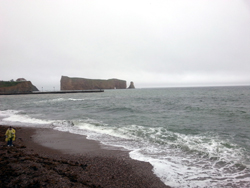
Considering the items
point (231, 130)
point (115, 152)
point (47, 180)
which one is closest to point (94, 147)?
point (115, 152)

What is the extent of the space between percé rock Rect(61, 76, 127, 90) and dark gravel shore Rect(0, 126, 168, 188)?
138 meters

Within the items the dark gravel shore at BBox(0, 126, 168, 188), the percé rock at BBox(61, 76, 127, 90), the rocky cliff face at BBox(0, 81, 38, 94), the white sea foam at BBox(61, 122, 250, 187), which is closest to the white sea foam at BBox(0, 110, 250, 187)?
the white sea foam at BBox(61, 122, 250, 187)

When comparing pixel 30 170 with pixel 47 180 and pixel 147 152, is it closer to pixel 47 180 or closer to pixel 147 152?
pixel 47 180

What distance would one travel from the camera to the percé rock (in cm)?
13750

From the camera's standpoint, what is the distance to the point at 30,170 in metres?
4.82

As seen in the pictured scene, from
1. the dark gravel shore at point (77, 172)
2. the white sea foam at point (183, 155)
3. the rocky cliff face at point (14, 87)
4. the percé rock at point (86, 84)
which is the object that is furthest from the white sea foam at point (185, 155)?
the percé rock at point (86, 84)

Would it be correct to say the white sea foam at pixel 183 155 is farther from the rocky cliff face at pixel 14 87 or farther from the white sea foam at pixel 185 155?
the rocky cliff face at pixel 14 87

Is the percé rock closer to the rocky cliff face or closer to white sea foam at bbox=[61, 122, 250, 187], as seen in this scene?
the rocky cliff face

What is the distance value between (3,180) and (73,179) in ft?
5.55

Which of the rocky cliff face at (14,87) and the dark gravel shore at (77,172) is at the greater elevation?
the rocky cliff face at (14,87)

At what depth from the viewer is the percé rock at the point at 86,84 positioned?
13750 cm

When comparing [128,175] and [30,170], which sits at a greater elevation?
[30,170]

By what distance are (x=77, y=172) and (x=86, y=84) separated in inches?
5924

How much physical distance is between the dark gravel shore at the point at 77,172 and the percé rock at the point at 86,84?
453ft
